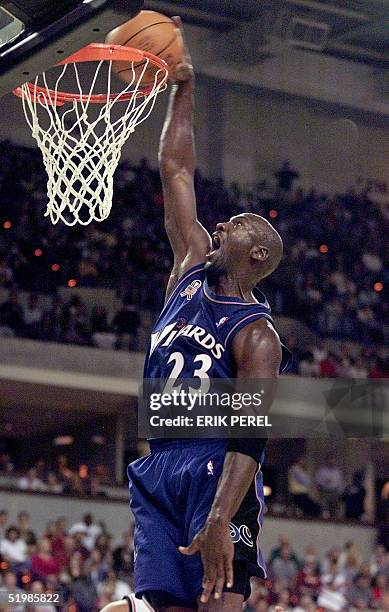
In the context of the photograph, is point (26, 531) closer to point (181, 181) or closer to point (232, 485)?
point (181, 181)

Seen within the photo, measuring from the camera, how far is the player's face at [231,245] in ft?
14.8

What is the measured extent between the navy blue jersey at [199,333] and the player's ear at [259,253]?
163 millimetres

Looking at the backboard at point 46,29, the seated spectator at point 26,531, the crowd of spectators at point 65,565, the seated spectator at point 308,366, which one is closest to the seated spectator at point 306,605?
the crowd of spectators at point 65,565

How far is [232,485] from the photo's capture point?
13.2ft

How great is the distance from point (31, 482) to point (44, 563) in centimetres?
240

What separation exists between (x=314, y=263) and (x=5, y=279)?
5.17m

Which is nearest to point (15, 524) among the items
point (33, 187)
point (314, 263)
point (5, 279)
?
point (5, 279)

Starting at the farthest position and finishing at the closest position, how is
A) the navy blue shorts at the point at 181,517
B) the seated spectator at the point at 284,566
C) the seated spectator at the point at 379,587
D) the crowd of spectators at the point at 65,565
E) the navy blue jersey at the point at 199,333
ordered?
1. the seated spectator at the point at 284,566
2. the seated spectator at the point at 379,587
3. the crowd of spectators at the point at 65,565
4. the navy blue jersey at the point at 199,333
5. the navy blue shorts at the point at 181,517

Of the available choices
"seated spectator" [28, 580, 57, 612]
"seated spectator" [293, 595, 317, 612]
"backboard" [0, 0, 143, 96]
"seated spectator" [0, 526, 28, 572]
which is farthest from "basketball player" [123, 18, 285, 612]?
"seated spectator" [293, 595, 317, 612]

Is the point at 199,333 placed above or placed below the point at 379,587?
above

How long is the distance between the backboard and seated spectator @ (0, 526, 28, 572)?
7.94 m

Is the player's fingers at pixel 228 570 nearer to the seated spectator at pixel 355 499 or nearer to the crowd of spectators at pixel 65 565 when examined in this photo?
the crowd of spectators at pixel 65 565

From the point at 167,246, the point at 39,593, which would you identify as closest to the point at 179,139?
the point at 39,593

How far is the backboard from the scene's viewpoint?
3.58m
